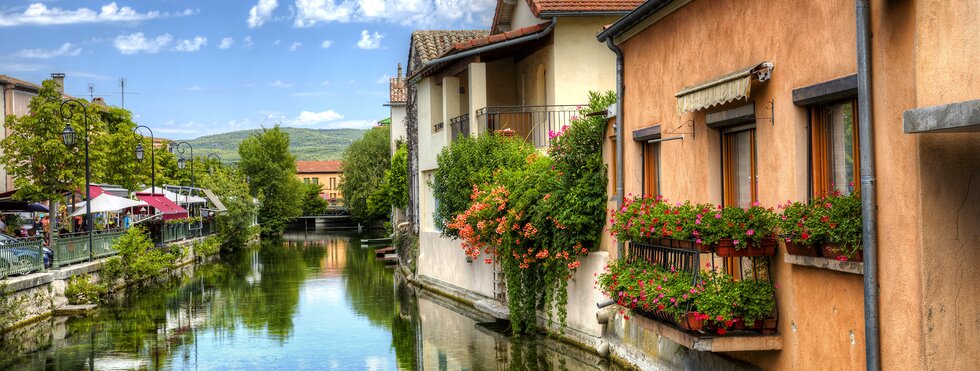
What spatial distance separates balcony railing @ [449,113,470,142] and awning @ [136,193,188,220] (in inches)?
616

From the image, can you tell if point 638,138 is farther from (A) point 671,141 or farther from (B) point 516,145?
(B) point 516,145

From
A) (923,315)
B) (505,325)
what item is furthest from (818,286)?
(505,325)

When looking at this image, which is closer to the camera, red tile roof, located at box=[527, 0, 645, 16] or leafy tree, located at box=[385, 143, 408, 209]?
red tile roof, located at box=[527, 0, 645, 16]

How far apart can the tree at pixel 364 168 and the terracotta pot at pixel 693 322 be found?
6944 centimetres

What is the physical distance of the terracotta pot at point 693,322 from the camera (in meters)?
9.66

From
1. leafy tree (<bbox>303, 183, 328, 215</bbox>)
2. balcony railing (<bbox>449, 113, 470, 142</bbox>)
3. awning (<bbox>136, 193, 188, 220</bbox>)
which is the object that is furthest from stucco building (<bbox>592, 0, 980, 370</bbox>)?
leafy tree (<bbox>303, 183, 328, 215</bbox>)

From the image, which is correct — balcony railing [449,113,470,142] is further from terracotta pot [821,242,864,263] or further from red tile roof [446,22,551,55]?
terracotta pot [821,242,864,263]

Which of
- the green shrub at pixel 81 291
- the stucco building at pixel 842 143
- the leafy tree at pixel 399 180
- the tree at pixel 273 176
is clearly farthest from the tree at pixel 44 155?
the tree at pixel 273 176

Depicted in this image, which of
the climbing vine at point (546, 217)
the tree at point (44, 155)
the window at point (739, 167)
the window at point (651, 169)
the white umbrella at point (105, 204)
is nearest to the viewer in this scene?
the window at point (739, 167)

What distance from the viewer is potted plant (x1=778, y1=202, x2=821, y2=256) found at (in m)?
8.34

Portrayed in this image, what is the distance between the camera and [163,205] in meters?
38.2

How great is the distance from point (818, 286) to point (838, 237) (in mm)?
997

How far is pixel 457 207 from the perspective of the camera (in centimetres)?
2316

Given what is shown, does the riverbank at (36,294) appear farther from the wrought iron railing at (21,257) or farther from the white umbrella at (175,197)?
the white umbrella at (175,197)
